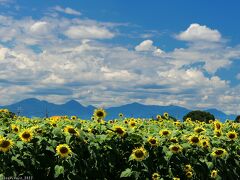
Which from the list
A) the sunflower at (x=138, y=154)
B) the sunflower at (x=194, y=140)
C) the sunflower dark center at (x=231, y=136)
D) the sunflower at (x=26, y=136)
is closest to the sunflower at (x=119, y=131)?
the sunflower at (x=138, y=154)

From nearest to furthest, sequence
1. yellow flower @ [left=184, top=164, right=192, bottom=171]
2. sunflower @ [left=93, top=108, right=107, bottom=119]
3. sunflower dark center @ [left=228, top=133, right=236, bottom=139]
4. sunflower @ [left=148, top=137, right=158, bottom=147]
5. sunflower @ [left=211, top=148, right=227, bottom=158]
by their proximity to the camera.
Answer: sunflower @ [left=148, top=137, right=158, bottom=147] → yellow flower @ [left=184, top=164, right=192, bottom=171] → sunflower @ [left=211, top=148, right=227, bottom=158] → sunflower @ [left=93, top=108, right=107, bottom=119] → sunflower dark center @ [left=228, top=133, right=236, bottom=139]

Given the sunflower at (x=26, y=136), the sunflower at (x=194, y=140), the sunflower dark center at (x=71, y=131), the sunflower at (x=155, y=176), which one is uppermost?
the sunflower dark center at (x=71, y=131)

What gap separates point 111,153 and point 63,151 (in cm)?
130

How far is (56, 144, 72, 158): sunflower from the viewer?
942 centimetres

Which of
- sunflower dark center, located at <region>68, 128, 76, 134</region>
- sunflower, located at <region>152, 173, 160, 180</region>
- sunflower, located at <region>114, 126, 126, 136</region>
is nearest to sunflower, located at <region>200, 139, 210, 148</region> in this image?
sunflower, located at <region>152, 173, 160, 180</region>

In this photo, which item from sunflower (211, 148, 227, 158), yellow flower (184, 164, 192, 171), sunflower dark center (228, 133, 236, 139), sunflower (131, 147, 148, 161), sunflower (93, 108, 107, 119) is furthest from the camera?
sunflower dark center (228, 133, 236, 139)

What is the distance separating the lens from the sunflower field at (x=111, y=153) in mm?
9438

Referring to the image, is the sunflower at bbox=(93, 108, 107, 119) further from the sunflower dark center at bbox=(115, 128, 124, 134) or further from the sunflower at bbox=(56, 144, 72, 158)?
the sunflower at bbox=(56, 144, 72, 158)

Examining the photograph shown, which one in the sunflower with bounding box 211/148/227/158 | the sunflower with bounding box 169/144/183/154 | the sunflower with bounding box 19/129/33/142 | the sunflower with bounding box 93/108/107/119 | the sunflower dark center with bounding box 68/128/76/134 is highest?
the sunflower with bounding box 93/108/107/119

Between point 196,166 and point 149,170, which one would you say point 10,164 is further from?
point 196,166

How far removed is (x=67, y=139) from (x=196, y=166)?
10.3ft

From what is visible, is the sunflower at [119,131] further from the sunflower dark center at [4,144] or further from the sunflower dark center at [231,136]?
the sunflower dark center at [231,136]

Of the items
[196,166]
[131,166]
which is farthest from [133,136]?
[196,166]

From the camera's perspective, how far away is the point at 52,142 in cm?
982
